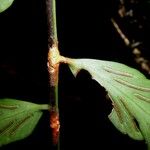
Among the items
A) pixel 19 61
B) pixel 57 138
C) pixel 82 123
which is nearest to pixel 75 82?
pixel 82 123

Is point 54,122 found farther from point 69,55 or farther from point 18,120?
point 69,55

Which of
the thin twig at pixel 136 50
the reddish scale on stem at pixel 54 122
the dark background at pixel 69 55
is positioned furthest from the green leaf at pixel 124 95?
the thin twig at pixel 136 50

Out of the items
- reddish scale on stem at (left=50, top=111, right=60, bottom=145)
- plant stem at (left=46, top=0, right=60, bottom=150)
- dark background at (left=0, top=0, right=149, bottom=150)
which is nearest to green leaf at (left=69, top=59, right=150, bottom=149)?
plant stem at (left=46, top=0, right=60, bottom=150)

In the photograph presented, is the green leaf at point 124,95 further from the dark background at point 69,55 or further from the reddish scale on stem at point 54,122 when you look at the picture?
the dark background at point 69,55

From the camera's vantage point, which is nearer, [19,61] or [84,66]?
[84,66]

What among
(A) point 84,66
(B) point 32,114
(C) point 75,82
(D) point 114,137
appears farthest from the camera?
(C) point 75,82

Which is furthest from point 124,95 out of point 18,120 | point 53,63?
point 18,120

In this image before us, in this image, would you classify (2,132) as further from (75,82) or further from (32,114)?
(75,82)

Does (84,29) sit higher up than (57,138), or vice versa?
(84,29)
